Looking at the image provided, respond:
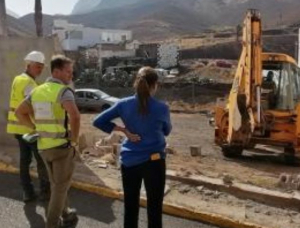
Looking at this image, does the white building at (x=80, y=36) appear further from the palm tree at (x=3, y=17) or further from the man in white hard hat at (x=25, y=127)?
the man in white hard hat at (x=25, y=127)

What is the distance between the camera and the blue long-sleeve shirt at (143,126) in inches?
188

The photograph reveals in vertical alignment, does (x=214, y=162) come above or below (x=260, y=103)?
below

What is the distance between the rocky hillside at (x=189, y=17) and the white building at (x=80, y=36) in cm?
2507

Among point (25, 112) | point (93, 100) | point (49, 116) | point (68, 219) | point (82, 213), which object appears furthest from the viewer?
point (93, 100)

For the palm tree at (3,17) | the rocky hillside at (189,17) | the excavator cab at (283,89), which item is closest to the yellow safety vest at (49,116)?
the excavator cab at (283,89)

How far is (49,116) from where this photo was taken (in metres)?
5.36

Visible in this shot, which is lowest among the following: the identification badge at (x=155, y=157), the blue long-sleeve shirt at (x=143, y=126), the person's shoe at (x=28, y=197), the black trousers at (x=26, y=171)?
the person's shoe at (x=28, y=197)

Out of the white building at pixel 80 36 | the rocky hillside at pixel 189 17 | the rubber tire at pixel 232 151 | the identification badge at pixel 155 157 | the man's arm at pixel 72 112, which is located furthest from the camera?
the rocky hillside at pixel 189 17

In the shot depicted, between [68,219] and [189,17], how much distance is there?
14769 centimetres

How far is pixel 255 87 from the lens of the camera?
1258 cm

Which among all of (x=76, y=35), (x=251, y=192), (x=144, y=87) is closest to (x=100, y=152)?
(x=251, y=192)

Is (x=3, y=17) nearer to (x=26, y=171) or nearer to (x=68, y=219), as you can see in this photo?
(x=26, y=171)

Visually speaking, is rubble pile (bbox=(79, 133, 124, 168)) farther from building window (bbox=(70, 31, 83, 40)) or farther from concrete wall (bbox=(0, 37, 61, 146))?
building window (bbox=(70, 31, 83, 40))

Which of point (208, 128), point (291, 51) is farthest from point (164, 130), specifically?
point (291, 51)
